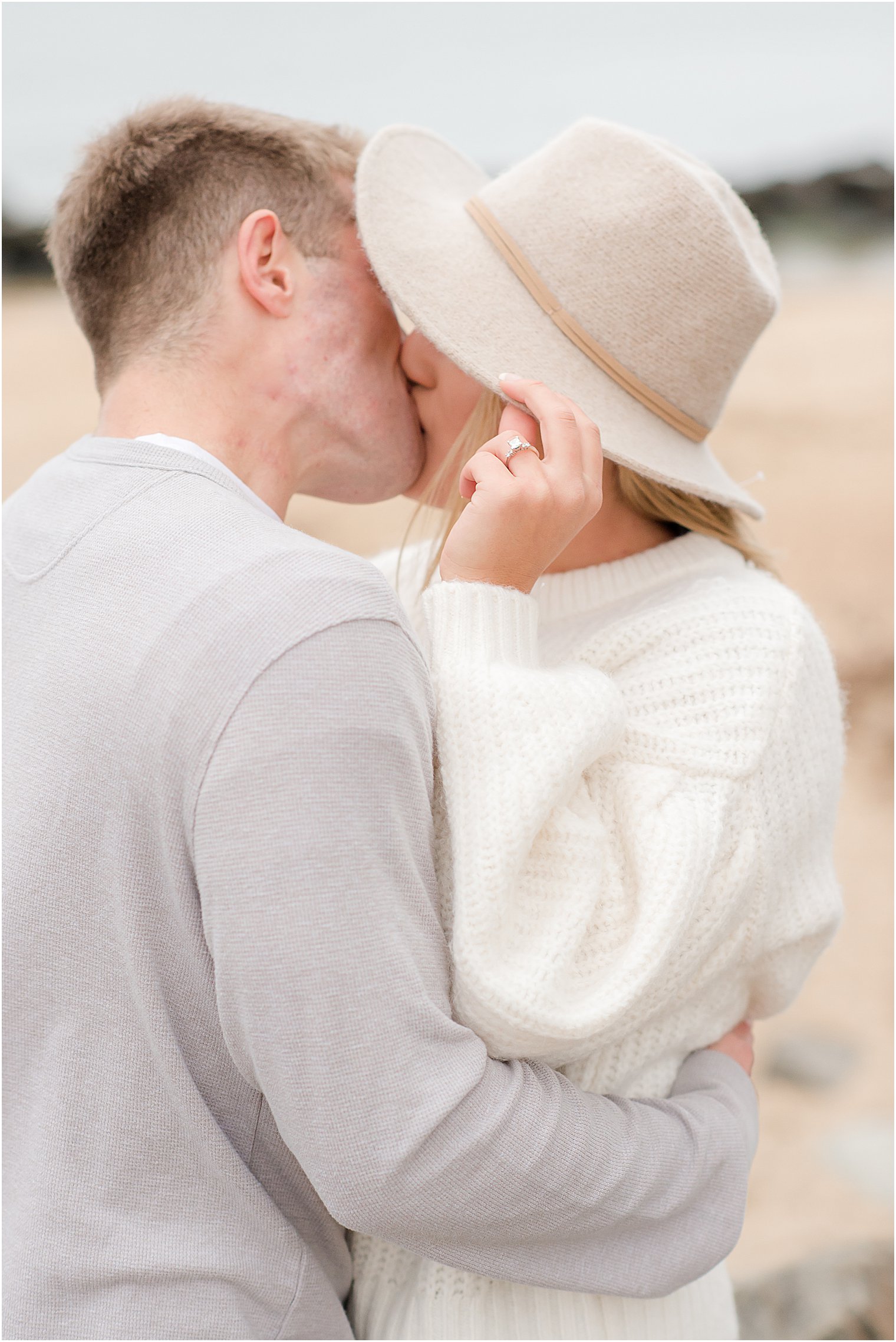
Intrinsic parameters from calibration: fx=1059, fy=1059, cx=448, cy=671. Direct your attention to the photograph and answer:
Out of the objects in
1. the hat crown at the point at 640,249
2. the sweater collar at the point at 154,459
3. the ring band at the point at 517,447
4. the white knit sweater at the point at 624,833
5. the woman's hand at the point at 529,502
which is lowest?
the white knit sweater at the point at 624,833

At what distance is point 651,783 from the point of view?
1042 millimetres

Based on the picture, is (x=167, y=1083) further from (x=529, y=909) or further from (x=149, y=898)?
(x=529, y=909)

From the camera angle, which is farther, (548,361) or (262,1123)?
(548,361)

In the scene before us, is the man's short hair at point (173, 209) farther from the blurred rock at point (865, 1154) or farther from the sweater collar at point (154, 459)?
the blurred rock at point (865, 1154)

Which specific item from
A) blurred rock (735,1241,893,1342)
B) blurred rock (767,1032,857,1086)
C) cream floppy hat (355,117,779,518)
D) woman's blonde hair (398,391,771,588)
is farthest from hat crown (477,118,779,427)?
blurred rock (767,1032,857,1086)

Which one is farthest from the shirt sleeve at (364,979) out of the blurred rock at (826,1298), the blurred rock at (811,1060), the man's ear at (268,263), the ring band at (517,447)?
the blurred rock at (811,1060)

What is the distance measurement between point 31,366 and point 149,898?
30.0 feet

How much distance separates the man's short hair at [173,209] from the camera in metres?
1.19

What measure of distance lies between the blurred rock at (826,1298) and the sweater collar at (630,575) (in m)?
2.04

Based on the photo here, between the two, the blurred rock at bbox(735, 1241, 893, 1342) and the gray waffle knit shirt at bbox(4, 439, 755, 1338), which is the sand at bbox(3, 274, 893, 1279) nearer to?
the blurred rock at bbox(735, 1241, 893, 1342)

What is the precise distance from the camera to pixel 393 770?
83cm

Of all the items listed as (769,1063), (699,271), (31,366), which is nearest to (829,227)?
(31,366)

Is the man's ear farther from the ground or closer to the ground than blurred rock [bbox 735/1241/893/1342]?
farther from the ground

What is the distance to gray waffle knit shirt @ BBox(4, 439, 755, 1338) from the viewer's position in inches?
31.6
